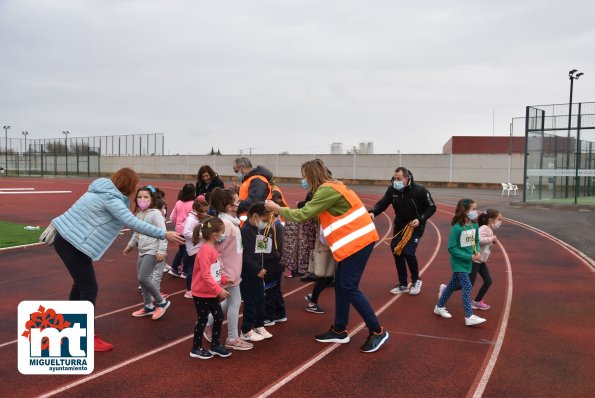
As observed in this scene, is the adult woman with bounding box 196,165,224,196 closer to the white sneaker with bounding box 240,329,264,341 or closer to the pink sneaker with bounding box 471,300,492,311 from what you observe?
the white sneaker with bounding box 240,329,264,341

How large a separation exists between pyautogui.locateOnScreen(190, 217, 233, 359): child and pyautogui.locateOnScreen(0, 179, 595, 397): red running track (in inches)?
5.8

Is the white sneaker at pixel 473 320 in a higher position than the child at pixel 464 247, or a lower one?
lower

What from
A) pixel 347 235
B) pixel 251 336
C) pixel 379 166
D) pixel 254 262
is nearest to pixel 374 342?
pixel 347 235

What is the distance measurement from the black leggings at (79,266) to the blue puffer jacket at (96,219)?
11cm

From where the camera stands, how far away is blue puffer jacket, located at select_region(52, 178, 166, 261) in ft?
15.6

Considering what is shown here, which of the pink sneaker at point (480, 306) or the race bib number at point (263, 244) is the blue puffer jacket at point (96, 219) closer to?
the race bib number at point (263, 244)

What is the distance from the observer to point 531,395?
4203 mm

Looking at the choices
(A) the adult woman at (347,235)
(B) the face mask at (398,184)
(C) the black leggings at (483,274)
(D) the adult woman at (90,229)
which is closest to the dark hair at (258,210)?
(A) the adult woman at (347,235)

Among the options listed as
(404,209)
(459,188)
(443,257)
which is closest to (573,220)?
(443,257)

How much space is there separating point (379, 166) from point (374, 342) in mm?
39824

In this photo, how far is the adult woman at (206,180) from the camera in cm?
806

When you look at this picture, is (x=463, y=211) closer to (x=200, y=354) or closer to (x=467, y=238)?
(x=467, y=238)

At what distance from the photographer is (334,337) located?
5363mm

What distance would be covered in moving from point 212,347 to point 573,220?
16.1 m
